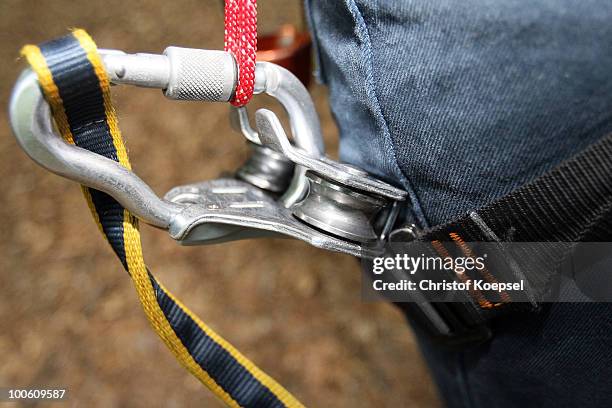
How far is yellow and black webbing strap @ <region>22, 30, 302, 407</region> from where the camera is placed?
1.29 feet

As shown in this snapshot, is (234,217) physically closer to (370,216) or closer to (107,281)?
(370,216)

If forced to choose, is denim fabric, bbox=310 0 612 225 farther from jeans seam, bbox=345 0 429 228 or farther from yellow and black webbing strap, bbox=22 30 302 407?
yellow and black webbing strap, bbox=22 30 302 407

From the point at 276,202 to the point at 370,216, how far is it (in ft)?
0.31

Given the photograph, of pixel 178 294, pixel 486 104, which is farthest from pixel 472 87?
pixel 178 294

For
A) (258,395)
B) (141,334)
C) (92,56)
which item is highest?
(92,56)

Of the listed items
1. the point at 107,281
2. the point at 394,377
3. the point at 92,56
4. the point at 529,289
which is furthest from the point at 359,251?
the point at 107,281

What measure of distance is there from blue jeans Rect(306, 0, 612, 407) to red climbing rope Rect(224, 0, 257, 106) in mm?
73

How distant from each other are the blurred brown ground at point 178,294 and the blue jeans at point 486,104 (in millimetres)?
673

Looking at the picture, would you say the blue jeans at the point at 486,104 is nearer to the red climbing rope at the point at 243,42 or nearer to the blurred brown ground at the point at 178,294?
the red climbing rope at the point at 243,42

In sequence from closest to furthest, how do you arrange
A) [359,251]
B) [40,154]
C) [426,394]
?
[40,154] → [359,251] → [426,394]

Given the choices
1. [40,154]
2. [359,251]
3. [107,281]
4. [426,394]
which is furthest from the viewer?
[107,281]

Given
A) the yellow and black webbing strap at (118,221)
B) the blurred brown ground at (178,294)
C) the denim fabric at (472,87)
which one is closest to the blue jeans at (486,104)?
the denim fabric at (472,87)

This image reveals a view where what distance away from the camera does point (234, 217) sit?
46cm

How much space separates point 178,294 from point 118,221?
Result: 2.71ft
